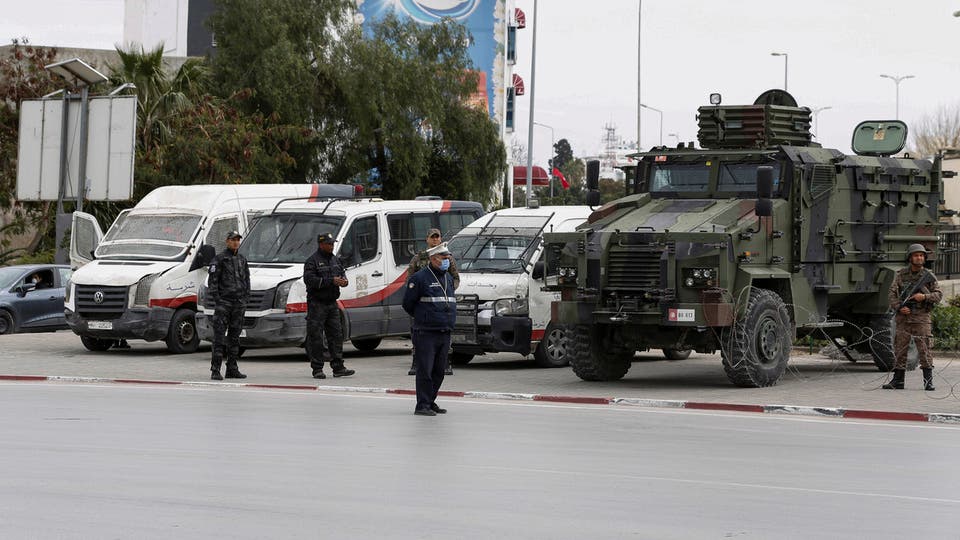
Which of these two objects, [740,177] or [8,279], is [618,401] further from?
[8,279]

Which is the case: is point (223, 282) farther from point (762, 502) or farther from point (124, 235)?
point (762, 502)

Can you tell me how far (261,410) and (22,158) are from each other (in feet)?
54.5

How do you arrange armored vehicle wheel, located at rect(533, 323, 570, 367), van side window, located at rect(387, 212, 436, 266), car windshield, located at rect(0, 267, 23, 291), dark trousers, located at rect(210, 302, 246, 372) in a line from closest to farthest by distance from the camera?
dark trousers, located at rect(210, 302, 246, 372) < armored vehicle wheel, located at rect(533, 323, 570, 367) < van side window, located at rect(387, 212, 436, 266) < car windshield, located at rect(0, 267, 23, 291)

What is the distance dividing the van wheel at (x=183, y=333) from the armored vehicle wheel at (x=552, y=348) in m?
5.76

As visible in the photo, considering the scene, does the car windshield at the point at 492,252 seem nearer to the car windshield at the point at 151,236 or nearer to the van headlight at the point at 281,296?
the van headlight at the point at 281,296

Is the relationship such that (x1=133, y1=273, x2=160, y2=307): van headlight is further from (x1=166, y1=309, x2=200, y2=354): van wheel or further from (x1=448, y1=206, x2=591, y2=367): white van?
(x1=448, y1=206, x2=591, y2=367): white van

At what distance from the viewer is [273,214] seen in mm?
23297

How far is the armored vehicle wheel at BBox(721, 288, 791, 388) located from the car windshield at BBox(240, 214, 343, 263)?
7.37m

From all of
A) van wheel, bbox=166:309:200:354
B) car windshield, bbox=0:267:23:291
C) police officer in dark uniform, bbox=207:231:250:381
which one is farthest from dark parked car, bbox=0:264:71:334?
police officer in dark uniform, bbox=207:231:250:381

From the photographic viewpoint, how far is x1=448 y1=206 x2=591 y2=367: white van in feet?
66.3

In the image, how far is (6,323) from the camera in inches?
1136

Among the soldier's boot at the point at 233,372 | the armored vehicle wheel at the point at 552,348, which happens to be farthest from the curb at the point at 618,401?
the armored vehicle wheel at the point at 552,348

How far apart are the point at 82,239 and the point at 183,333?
314 cm

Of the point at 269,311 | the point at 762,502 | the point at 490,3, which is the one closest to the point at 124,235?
the point at 269,311
